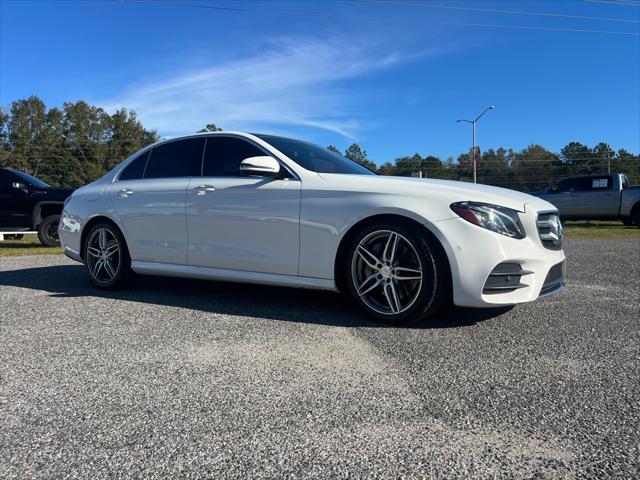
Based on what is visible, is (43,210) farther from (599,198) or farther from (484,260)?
(599,198)

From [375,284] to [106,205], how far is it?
127 inches

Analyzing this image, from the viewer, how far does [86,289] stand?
17.8ft

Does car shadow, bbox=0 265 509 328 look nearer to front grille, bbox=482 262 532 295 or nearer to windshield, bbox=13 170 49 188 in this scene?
front grille, bbox=482 262 532 295

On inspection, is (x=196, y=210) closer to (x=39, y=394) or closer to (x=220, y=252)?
(x=220, y=252)

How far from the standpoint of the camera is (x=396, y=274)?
3.64m

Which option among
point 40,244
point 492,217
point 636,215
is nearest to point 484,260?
point 492,217

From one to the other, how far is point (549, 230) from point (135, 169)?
418 centimetres

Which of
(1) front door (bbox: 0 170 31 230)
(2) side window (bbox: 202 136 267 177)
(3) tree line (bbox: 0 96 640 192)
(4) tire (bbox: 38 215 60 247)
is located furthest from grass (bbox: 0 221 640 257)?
(3) tree line (bbox: 0 96 640 192)

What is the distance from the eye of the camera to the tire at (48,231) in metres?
11.4

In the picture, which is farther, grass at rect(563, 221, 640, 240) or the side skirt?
grass at rect(563, 221, 640, 240)

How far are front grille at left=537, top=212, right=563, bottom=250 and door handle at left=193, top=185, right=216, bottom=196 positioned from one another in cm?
278

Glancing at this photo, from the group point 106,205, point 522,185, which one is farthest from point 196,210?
point 522,185

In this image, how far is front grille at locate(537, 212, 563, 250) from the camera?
366 centimetres

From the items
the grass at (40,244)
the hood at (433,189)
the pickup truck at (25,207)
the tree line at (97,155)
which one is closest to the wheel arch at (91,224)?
the hood at (433,189)
